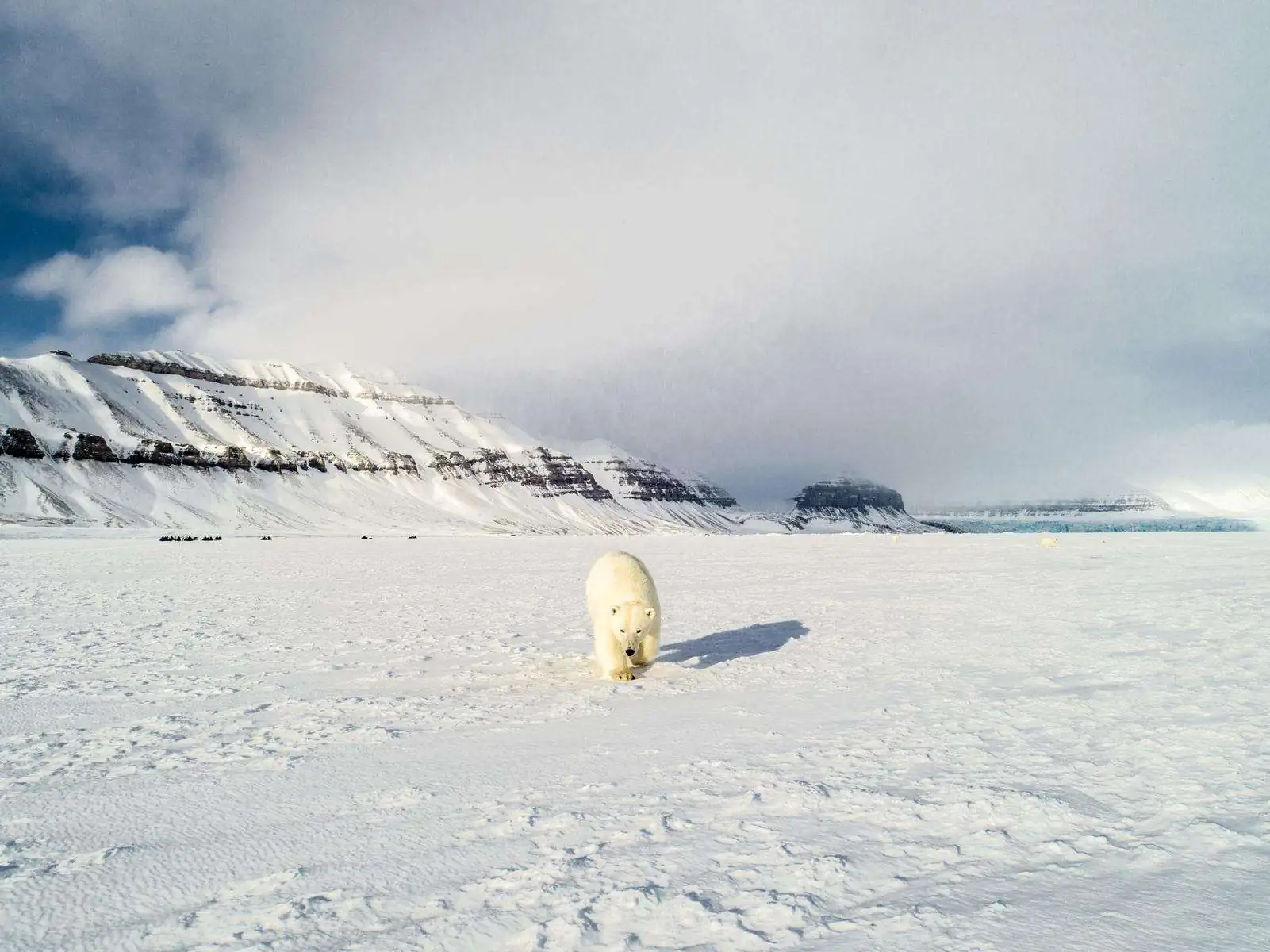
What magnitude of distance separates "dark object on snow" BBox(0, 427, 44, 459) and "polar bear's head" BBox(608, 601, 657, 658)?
197 metres

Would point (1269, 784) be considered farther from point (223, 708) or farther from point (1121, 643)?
point (223, 708)

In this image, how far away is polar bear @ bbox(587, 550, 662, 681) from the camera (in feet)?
32.2

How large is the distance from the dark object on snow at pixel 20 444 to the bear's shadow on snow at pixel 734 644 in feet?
641

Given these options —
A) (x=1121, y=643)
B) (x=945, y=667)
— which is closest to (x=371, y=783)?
(x=945, y=667)

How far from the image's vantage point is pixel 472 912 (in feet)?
12.5

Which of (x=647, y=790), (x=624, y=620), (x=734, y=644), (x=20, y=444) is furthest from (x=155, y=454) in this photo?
(x=647, y=790)

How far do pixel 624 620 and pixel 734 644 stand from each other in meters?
3.76

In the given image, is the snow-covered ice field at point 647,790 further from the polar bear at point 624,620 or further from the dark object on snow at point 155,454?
the dark object on snow at point 155,454

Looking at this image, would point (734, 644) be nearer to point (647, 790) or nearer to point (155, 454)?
point (647, 790)

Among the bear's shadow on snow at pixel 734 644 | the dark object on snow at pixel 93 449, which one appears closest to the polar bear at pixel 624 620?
the bear's shadow on snow at pixel 734 644

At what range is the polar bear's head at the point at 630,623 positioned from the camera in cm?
978

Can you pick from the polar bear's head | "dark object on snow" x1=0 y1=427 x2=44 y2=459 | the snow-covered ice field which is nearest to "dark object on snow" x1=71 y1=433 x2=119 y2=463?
Result: "dark object on snow" x1=0 y1=427 x2=44 y2=459

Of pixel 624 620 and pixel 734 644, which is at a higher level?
pixel 624 620

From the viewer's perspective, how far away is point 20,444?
15362cm
